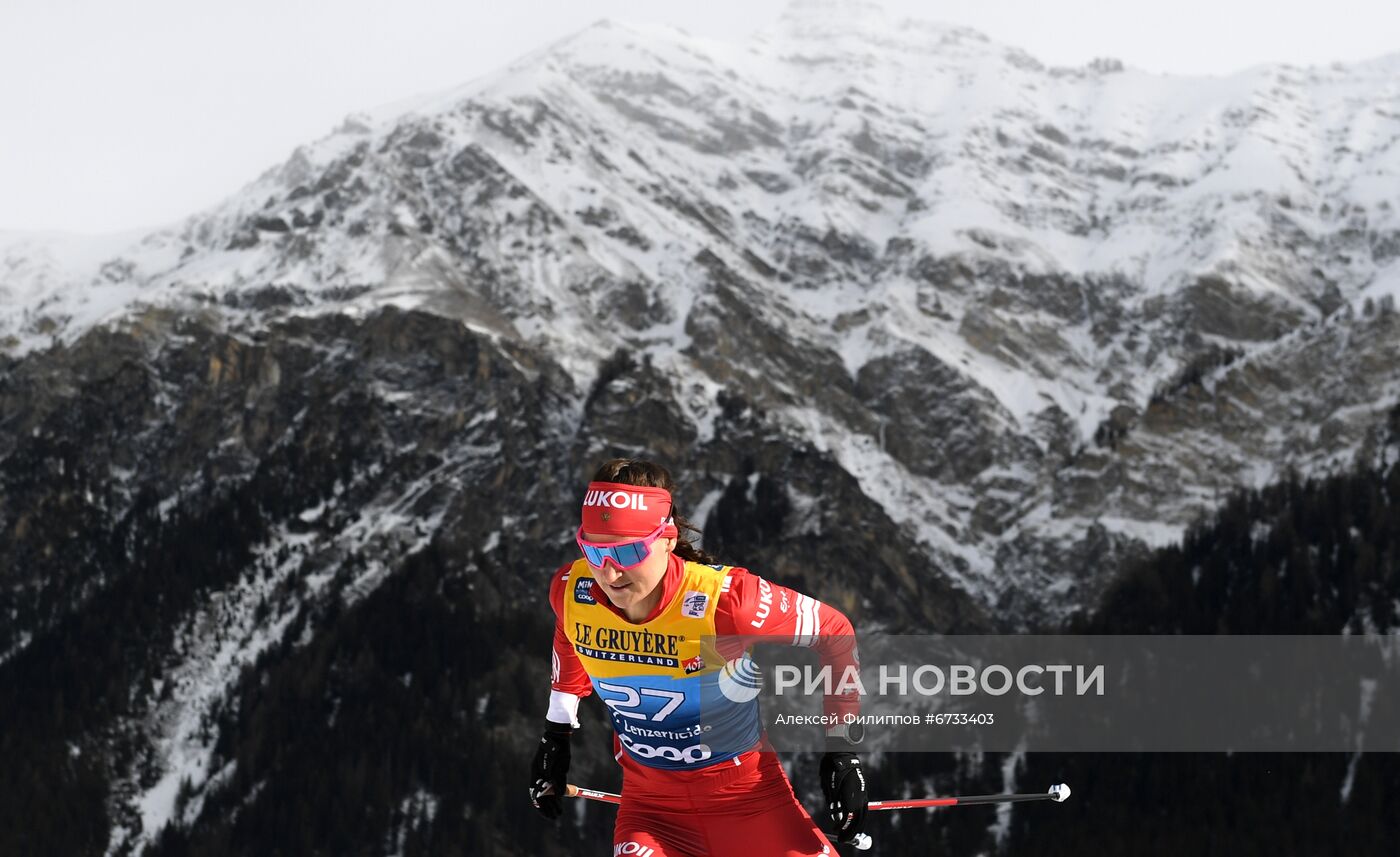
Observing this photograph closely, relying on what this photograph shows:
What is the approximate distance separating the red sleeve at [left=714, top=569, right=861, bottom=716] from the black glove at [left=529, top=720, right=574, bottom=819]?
7.19 ft

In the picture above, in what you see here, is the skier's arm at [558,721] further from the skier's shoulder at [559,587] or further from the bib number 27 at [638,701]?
the bib number 27 at [638,701]

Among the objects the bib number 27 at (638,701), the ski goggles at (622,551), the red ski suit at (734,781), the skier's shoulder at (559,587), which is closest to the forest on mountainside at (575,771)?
the red ski suit at (734,781)

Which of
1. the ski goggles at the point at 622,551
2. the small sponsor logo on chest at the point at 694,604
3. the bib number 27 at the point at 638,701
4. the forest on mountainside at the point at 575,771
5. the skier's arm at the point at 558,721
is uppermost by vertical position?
the ski goggles at the point at 622,551

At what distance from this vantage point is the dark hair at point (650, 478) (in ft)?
42.4

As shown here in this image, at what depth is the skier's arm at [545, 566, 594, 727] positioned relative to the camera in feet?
45.2

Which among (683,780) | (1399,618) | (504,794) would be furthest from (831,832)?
(1399,618)

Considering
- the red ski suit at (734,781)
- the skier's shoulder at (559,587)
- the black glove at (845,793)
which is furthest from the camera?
the skier's shoulder at (559,587)

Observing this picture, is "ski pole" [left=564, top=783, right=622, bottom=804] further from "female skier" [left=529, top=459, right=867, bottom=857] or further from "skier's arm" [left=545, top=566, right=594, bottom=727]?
"skier's arm" [left=545, top=566, right=594, bottom=727]

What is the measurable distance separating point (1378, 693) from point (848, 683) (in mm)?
171148

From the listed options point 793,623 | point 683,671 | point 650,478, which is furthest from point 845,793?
point 650,478

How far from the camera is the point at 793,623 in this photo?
42.1ft

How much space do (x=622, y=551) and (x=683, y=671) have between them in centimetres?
124

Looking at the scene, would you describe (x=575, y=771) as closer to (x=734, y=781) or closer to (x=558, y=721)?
(x=558, y=721)

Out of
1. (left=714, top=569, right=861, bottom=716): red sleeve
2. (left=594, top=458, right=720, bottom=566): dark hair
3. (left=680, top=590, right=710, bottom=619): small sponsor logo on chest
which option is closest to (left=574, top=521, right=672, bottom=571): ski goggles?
(left=594, top=458, right=720, bottom=566): dark hair
